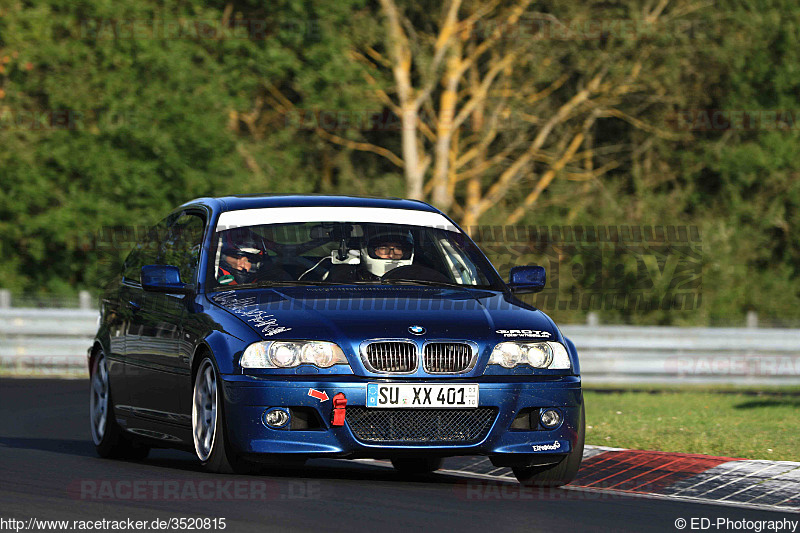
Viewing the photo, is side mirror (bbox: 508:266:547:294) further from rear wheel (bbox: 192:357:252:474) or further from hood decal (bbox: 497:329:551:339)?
rear wheel (bbox: 192:357:252:474)

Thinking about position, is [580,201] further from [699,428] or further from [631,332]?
[699,428]

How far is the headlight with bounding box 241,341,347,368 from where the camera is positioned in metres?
8.31

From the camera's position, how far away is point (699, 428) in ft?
40.5

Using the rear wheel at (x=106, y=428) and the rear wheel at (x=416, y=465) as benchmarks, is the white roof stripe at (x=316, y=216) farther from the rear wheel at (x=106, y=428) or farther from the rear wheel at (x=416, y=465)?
the rear wheel at (x=106, y=428)

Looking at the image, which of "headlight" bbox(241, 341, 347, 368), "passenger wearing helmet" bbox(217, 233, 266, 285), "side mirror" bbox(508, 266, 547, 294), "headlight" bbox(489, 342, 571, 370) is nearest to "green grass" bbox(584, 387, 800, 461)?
"side mirror" bbox(508, 266, 547, 294)

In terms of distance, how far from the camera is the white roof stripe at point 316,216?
983cm

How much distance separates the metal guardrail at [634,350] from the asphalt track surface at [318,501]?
11.9 metres

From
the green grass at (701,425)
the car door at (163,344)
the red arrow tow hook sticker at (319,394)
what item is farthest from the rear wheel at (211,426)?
the green grass at (701,425)

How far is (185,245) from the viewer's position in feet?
34.1

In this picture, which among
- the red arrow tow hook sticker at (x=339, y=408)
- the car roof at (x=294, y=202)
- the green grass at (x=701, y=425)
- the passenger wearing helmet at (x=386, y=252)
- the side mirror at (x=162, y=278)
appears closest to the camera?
the red arrow tow hook sticker at (x=339, y=408)

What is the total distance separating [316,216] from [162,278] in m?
1.12

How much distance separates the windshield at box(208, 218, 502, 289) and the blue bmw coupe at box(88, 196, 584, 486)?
12 millimetres

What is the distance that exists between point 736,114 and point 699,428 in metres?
21.8

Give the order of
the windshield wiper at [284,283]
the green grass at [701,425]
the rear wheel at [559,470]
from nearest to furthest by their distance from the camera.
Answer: the rear wheel at [559,470], the windshield wiper at [284,283], the green grass at [701,425]
